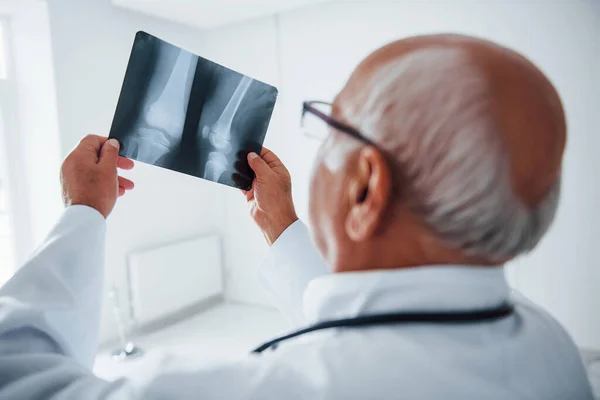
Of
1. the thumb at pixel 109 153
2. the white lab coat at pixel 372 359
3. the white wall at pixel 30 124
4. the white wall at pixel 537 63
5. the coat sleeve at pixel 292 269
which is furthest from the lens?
the white wall at pixel 30 124

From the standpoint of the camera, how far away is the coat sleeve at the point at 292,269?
1.07 metres

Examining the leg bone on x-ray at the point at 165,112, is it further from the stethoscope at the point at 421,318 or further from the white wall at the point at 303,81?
the white wall at the point at 303,81

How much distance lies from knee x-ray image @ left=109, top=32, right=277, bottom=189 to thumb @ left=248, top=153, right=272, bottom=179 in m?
0.02

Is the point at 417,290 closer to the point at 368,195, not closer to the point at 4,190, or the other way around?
the point at 368,195

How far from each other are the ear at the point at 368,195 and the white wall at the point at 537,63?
2336mm

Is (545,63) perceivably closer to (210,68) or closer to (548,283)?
(548,283)

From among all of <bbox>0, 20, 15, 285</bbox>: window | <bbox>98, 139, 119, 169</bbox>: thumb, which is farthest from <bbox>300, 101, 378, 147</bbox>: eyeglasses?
<bbox>0, 20, 15, 285</bbox>: window

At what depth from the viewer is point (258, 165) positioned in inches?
45.6

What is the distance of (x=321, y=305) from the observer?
63 centimetres

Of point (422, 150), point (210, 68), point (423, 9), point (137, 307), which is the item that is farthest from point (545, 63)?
point (137, 307)

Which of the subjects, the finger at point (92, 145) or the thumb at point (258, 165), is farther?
the thumb at point (258, 165)

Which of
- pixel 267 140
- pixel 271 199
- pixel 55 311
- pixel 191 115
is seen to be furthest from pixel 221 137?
pixel 267 140

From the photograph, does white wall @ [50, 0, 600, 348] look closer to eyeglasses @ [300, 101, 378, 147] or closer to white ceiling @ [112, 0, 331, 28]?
white ceiling @ [112, 0, 331, 28]

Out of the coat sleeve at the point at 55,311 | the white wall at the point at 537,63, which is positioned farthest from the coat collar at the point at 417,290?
the white wall at the point at 537,63
